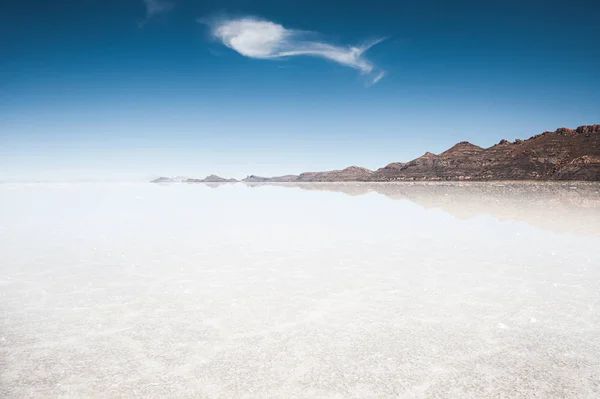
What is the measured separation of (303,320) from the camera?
22.0 feet

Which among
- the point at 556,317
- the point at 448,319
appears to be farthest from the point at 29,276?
the point at 556,317

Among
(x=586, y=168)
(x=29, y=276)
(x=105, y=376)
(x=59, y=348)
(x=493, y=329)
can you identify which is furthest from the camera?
(x=586, y=168)

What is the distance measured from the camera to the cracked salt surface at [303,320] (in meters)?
4.66

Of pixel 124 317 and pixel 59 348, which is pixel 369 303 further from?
pixel 59 348

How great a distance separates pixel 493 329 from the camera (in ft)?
20.4

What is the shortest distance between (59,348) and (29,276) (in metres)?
5.50

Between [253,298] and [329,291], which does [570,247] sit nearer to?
[329,291]

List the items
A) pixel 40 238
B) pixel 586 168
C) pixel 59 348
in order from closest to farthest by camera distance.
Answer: pixel 59 348
pixel 40 238
pixel 586 168

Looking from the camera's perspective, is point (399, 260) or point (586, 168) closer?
point (399, 260)

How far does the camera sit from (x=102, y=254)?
40.7 feet

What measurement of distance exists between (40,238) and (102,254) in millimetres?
5603

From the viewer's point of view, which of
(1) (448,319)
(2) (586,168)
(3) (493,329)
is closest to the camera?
(3) (493,329)

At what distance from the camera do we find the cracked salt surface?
4660 mm

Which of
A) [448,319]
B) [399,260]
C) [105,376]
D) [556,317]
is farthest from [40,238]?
[556,317]
